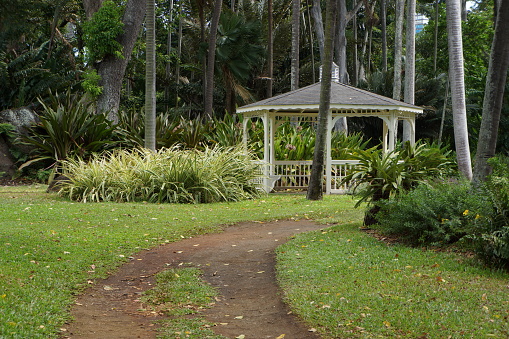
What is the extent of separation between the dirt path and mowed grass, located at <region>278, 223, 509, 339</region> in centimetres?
23

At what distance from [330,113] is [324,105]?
2.14 metres

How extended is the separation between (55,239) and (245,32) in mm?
24092

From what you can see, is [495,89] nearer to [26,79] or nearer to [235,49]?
[26,79]

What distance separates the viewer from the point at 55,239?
8914 millimetres

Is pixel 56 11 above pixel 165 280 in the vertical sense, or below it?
above

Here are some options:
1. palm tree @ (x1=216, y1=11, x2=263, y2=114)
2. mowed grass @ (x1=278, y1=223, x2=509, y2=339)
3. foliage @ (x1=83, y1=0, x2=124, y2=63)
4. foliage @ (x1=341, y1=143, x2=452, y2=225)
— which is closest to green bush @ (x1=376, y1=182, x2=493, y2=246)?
mowed grass @ (x1=278, y1=223, x2=509, y2=339)

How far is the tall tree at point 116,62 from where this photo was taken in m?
21.2

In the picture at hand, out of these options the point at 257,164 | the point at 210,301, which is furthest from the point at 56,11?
the point at 210,301

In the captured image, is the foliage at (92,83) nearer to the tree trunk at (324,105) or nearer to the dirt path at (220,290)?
the tree trunk at (324,105)

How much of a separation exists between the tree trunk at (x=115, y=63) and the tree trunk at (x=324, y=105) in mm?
8943

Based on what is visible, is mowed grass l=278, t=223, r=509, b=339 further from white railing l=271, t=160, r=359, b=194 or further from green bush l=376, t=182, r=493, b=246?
white railing l=271, t=160, r=359, b=194

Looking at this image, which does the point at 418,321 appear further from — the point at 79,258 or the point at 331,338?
the point at 79,258

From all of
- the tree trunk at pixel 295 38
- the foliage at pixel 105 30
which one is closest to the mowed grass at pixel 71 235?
the foliage at pixel 105 30

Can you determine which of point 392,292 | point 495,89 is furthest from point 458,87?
point 392,292
